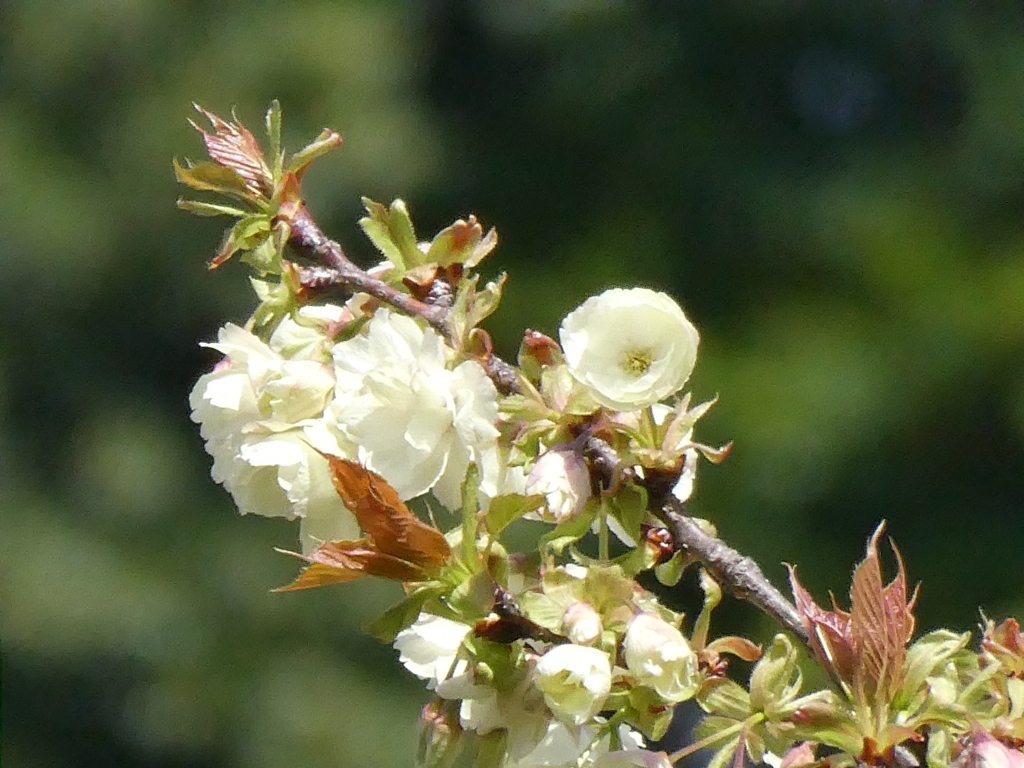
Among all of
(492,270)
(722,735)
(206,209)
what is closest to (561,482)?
(722,735)

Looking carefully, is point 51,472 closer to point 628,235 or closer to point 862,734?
point 628,235

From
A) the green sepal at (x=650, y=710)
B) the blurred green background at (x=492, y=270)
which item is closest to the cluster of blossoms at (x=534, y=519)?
the green sepal at (x=650, y=710)

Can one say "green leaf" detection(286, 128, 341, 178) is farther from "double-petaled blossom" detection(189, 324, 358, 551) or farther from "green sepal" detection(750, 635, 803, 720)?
"green sepal" detection(750, 635, 803, 720)

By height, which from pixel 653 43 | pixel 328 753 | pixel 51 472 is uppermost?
pixel 653 43

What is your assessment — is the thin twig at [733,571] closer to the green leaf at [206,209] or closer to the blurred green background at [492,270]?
the green leaf at [206,209]

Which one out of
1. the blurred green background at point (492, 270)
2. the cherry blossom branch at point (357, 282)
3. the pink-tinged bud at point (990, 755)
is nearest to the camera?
the pink-tinged bud at point (990, 755)

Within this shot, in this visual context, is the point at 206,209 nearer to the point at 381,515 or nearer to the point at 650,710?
the point at 381,515

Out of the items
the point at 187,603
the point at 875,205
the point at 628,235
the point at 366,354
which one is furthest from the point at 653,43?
the point at 366,354
